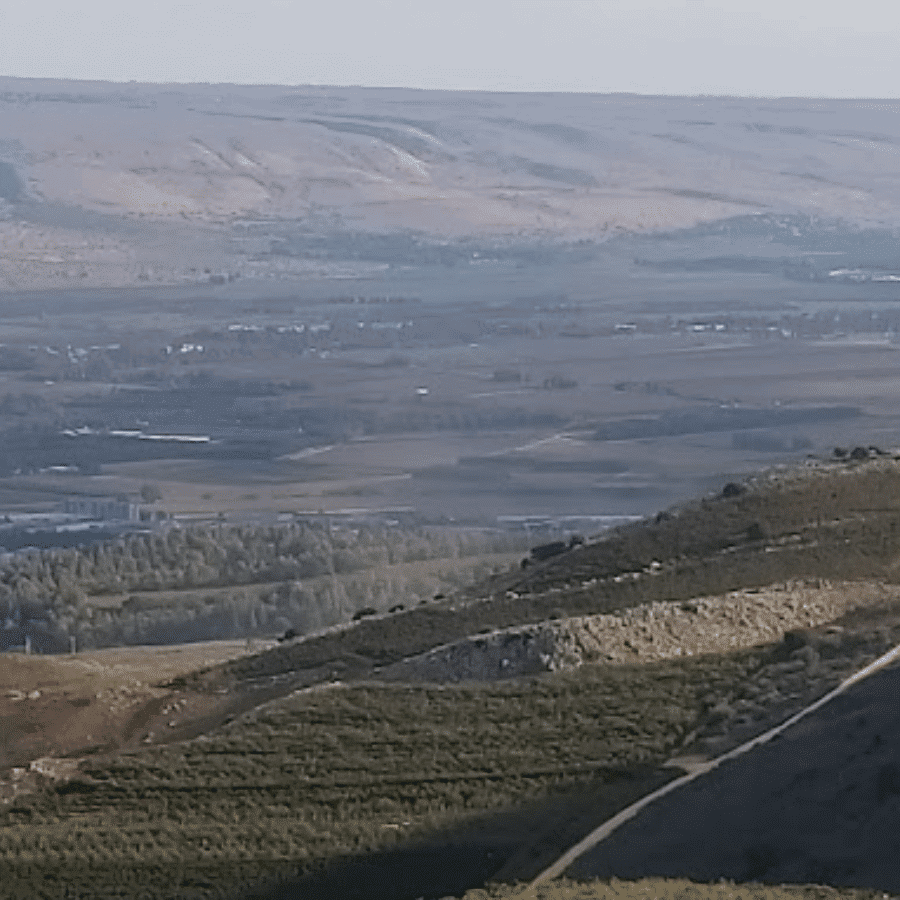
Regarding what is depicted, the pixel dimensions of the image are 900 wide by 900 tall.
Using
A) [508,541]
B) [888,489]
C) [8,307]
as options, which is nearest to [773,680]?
[888,489]

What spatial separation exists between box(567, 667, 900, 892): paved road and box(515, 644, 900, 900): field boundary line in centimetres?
10

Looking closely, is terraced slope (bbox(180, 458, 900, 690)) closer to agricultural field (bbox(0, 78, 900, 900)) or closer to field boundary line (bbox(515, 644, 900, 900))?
agricultural field (bbox(0, 78, 900, 900))

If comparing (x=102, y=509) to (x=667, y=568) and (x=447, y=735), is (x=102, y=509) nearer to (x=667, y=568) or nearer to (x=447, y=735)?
(x=667, y=568)

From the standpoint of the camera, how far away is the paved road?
46.6 ft

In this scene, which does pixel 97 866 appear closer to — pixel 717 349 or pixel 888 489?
pixel 888 489

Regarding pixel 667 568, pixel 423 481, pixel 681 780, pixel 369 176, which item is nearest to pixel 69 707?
pixel 667 568

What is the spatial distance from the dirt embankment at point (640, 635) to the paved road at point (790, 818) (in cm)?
414

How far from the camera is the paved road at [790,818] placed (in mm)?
14219

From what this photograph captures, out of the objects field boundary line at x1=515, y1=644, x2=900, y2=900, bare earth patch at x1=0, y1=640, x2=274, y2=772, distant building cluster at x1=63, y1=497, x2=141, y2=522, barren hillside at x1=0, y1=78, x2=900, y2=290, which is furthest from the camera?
barren hillside at x1=0, y1=78, x2=900, y2=290

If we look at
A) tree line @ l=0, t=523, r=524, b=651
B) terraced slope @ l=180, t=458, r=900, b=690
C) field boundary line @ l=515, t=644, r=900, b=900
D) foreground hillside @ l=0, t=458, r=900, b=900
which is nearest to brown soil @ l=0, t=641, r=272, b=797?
foreground hillside @ l=0, t=458, r=900, b=900

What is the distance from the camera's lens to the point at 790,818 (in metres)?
14.8

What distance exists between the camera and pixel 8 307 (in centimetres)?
10881

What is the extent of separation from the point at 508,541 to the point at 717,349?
42324mm

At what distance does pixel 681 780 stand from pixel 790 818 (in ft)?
4.81
